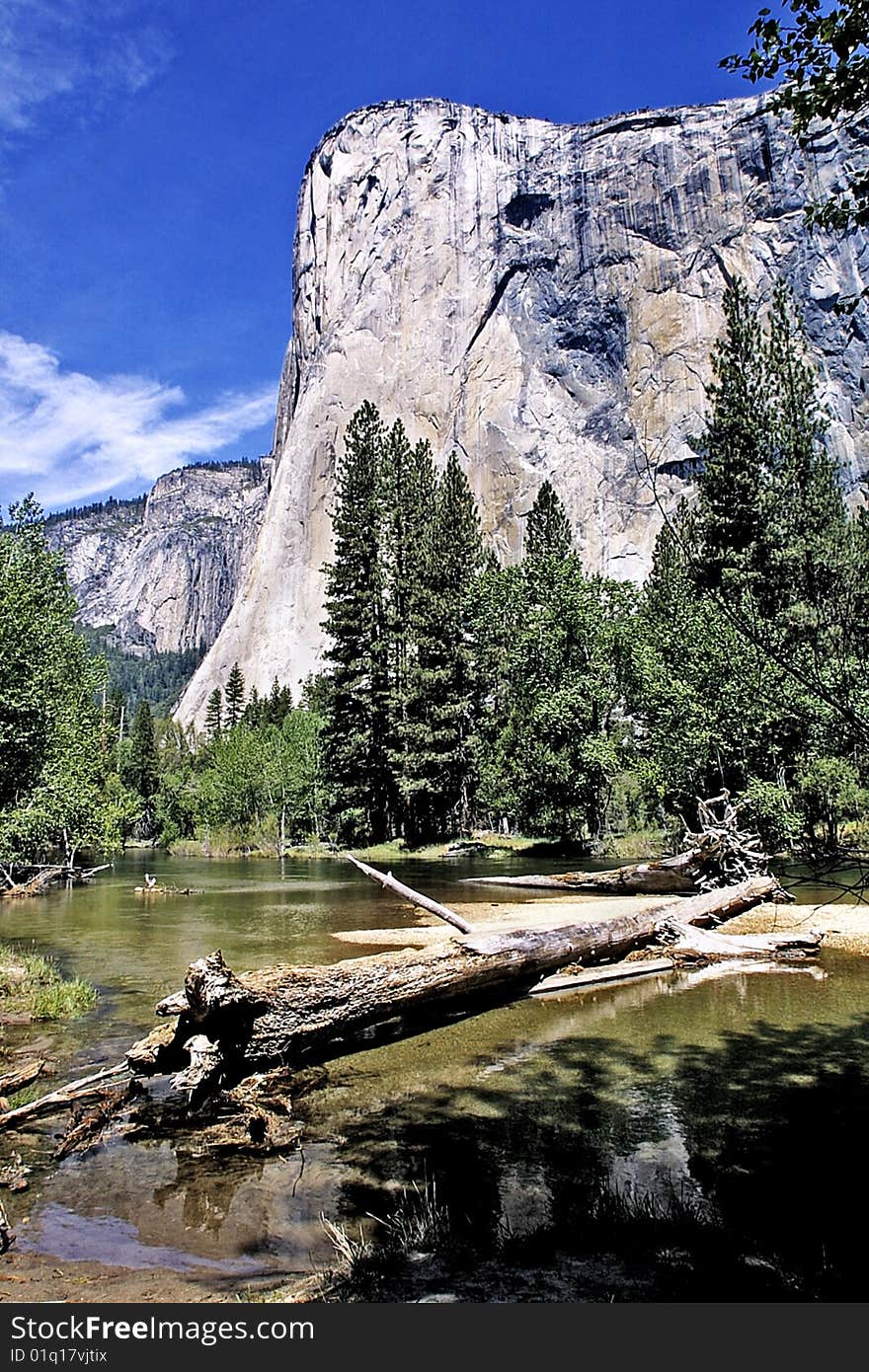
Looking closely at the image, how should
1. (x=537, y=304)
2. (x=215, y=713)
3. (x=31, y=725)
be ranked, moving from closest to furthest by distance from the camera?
(x=31, y=725)
(x=537, y=304)
(x=215, y=713)

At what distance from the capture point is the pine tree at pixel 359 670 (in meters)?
48.3

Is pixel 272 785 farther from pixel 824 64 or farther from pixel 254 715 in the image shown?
pixel 824 64

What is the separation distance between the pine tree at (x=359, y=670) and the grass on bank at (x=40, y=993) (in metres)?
35.0

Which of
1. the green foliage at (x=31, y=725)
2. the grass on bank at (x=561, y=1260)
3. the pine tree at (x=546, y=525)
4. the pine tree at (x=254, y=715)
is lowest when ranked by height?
the grass on bank at (x=561, y=1260)

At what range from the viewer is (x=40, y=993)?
35.1ft

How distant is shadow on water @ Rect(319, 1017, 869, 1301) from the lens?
13.2 feet

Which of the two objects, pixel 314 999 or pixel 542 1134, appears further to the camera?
pixel 314 999

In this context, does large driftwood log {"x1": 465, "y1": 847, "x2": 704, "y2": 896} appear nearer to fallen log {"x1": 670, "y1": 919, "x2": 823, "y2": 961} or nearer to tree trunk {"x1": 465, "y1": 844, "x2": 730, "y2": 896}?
tree trunk {"x1": 465, "y1": 844, "x2": 730, "y2": 896}

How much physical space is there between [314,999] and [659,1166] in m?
3.66

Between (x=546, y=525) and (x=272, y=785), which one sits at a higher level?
(x=546, y=525)

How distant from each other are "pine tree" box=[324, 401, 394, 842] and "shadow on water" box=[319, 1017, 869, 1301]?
131 ft

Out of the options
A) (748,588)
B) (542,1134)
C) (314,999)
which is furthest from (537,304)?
(542,1134)

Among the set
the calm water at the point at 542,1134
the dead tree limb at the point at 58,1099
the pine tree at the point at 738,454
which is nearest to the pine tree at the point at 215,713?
the pine tree at the point at 738,454

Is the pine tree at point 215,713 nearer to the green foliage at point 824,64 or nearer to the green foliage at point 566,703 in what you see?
the green foliage at point 566,703
